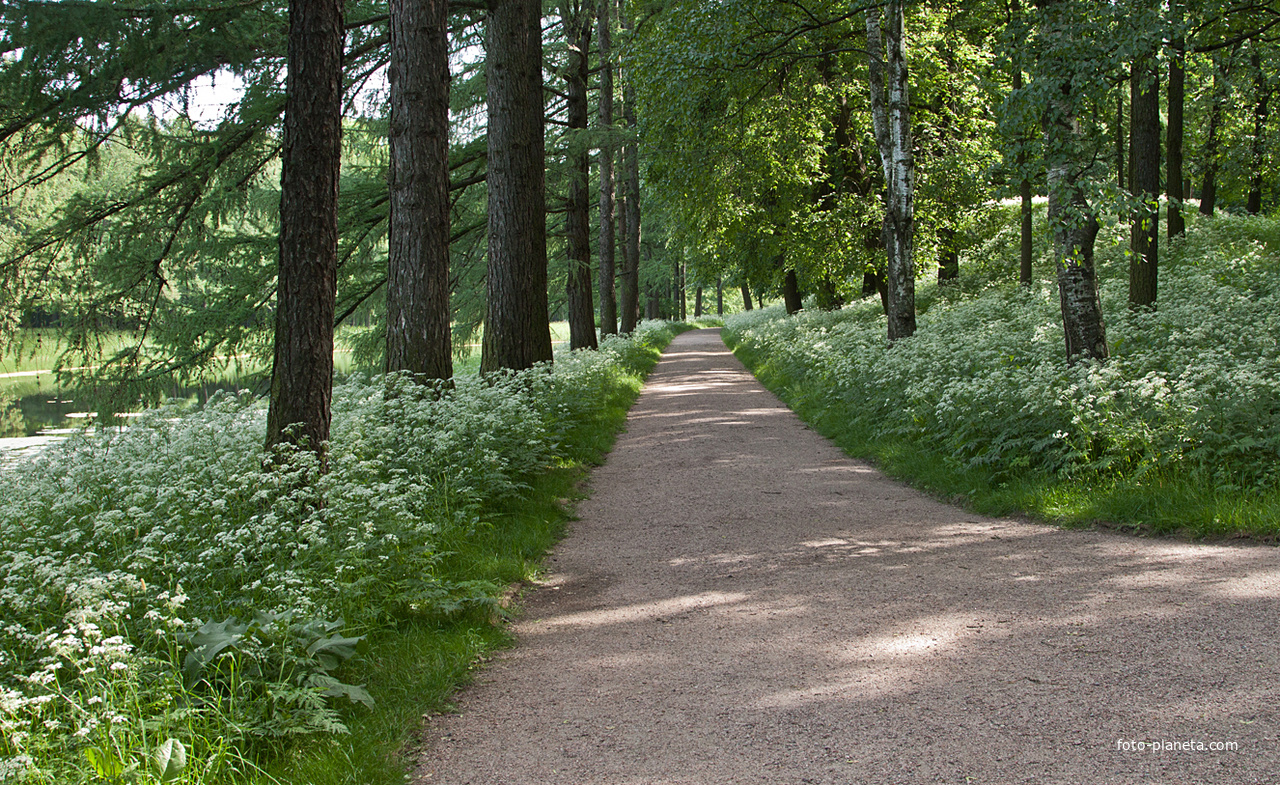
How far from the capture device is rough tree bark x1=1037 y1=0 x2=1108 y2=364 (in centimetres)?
791

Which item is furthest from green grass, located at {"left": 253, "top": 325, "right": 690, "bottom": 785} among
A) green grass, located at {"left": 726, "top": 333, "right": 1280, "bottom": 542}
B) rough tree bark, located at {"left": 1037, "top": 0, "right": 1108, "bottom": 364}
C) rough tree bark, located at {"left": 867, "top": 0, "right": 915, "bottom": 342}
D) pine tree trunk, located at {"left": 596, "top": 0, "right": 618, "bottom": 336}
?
pine tree trunk, located at {"left": 596, "top": 0, "right": 618, "bottom": 336}

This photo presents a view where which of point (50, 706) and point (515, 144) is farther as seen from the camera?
point (515, 144)

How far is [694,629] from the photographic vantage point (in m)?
4.82

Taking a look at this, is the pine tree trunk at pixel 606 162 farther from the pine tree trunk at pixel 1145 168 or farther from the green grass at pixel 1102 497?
the green grass at pixel 1102 497

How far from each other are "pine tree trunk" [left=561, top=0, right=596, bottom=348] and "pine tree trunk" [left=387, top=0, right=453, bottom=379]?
7.68 metres

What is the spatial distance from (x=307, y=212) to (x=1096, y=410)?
6.92 meters

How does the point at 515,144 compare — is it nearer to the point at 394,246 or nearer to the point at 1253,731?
the point at 394,246

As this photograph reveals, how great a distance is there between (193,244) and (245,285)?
1.25m

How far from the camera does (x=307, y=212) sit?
5852 mm

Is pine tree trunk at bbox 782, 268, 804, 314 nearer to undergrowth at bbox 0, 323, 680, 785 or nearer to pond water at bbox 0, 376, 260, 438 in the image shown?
pond water at bbox 0, 376, 260, 438

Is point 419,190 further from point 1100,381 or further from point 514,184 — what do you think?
point 1100,381

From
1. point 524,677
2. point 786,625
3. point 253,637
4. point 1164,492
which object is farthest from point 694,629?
point 1164,492

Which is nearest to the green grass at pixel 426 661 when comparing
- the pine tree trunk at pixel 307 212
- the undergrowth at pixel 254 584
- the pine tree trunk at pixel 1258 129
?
the undergrowth at pixel 254 584

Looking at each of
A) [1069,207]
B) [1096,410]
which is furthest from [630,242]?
[1096,410]
